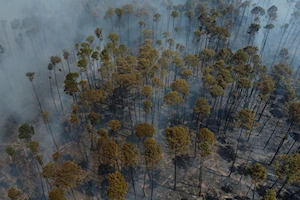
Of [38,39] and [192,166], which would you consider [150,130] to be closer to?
[192,166]

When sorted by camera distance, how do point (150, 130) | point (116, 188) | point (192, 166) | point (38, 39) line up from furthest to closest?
point (38, 39) < point (192, 166) < point (150, 130) < point (116, 188)

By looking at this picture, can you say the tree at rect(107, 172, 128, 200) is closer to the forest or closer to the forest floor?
the forest

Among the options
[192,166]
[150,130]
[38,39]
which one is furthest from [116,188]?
[38,39]

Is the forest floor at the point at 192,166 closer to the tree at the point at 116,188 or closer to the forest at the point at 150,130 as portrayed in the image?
the forest at the point at 150,130

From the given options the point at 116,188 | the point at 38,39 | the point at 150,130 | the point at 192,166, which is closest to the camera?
the point at 116,188

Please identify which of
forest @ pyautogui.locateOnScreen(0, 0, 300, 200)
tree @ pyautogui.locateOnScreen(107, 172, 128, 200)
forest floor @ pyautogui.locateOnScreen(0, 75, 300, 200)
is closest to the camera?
tree @ pyautogui.locateOnScreen(107, 172, 128, 200)

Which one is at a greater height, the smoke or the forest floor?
the smoke

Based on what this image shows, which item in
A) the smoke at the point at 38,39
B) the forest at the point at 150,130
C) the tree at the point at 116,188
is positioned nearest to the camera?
the tree at the point at 116,188

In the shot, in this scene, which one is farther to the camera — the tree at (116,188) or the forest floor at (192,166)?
the forest floor at (192,166)

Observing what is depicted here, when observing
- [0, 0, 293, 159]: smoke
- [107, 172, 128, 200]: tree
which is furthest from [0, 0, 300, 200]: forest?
[0, 0, 293, 159]: smoke

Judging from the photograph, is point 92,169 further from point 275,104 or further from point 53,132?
point 275,104

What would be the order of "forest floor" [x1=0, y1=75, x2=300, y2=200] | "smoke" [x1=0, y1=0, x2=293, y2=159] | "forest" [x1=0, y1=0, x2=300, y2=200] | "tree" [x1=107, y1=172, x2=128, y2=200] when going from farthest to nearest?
"smoke" [x1=0, y1=0, x2=293, y2=159], "forest floor" [x1=0, y1=75, x2=300, y2=200], "forest" [x1=0, y1=0, x2=300, y2=200], "tree" [x1=107, y1=172, x2=128, y2=200]

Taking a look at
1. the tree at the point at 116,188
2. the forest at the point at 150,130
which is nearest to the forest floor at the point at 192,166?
the forest at the point at 150,130
